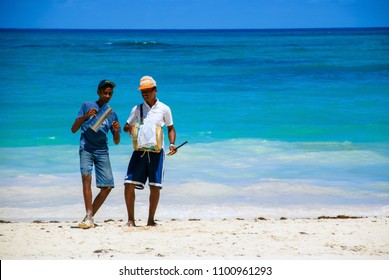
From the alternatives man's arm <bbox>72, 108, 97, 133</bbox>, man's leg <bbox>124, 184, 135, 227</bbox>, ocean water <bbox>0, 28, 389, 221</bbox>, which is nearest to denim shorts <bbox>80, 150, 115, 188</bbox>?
man's leg <bbox>124, 184, 135, 227</bbox>

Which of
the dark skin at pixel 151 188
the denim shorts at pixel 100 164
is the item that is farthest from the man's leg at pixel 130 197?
the denim shorts at pixel 100 164

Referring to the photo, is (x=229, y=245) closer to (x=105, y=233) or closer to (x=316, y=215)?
(x=105, y=233)

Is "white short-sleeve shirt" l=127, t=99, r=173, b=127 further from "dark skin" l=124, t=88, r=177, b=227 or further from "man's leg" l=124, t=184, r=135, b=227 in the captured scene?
"man's leg" l=124, t=184, r=135, b=227

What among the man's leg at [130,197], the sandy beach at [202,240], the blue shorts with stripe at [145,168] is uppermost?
the blue shorts with stripe at [145,168]

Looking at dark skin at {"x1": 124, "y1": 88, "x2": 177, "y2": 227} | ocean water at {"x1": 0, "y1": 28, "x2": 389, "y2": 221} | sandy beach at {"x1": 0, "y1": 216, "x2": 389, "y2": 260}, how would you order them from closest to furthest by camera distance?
sandy beach at {"x1": 0, "y1": 216, "x2": 389, "y2": 260} → dark skin at {"x1": 124, "y1": 88, "x2": 177, "y2": 227} → ocean water at {"x1": 0, "y1": 28, "x2": 389, "y2": 221}

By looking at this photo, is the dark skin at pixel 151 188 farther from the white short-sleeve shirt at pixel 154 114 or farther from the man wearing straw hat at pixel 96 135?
the man wearing straw hat at pixel 96 135

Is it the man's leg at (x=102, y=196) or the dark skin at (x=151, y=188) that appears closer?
the dark skin at (x=151, y=188)

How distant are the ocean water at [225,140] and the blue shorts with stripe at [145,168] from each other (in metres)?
1.43

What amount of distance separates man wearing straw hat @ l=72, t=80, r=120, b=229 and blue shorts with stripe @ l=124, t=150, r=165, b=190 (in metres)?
0.21

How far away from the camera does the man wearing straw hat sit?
20.6 feet

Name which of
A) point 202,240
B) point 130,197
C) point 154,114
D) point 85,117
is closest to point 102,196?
point 130,197

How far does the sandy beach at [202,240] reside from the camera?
5684 mm

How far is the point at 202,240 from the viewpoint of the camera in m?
6.14

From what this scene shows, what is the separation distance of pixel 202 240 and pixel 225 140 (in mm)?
7938
